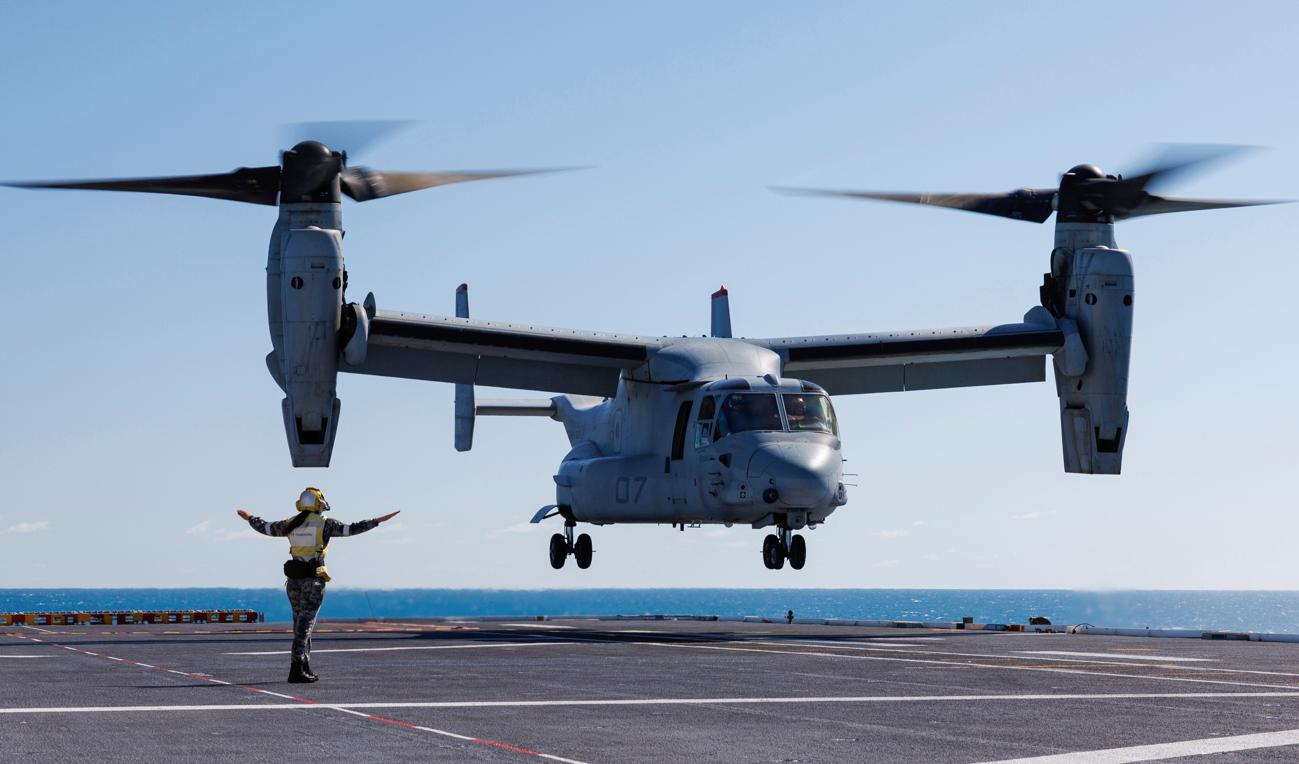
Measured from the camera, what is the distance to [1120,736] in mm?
11102

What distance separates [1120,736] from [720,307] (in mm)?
27228

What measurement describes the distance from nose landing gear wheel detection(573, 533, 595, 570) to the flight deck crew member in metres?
22.0

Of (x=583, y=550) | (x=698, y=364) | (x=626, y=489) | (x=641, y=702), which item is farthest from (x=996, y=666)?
(x=583, y=550)

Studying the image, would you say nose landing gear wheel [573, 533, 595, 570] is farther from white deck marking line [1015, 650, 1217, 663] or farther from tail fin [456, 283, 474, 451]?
white deck marking line [1015, 650, 1217, 663]

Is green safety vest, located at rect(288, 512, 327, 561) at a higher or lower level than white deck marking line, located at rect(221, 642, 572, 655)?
higher

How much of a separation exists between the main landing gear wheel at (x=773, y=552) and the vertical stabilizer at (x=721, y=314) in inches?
340

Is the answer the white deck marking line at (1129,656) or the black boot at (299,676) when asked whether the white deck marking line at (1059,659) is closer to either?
the white deck marking line at (1129,656)

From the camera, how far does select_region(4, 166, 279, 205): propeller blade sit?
29.3 metres

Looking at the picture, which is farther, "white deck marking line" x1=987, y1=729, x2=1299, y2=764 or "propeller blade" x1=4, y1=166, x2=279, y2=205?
"propeller blade" x1=4, y1=166, x2=279, y2=205

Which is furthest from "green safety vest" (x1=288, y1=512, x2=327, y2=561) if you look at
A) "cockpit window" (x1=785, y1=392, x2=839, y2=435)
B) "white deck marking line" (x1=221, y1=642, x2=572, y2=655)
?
"cockpit window" (x1=785, y1=392, x2=839, y2=435)

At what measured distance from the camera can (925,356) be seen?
34.7 m

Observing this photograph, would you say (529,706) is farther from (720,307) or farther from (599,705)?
(720,307)

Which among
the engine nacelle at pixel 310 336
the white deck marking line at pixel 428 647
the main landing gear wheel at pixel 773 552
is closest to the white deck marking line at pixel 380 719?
the white deck marking line at pixel 428 647

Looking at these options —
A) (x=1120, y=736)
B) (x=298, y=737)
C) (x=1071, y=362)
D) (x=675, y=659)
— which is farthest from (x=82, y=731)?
(x=1071, y=362)
